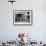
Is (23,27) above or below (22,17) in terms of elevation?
below

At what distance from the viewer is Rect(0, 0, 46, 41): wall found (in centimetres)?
488

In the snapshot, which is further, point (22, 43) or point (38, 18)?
point (38, 18)

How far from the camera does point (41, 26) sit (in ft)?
16.1

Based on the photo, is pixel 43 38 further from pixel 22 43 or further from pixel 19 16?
pixel 22 43

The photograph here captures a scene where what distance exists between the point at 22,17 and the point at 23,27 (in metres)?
0.38

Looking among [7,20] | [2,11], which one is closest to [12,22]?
[7,20]

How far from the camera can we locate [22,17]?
4.92 metres

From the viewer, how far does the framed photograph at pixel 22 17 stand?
16.0 ft

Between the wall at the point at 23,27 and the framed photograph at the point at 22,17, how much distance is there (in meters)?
0.12

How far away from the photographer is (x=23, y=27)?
4.91 m

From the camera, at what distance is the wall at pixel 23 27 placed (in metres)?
→ 4.88

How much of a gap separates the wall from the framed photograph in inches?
4.7

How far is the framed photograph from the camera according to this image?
4.89m

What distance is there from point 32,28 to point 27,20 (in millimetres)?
355
